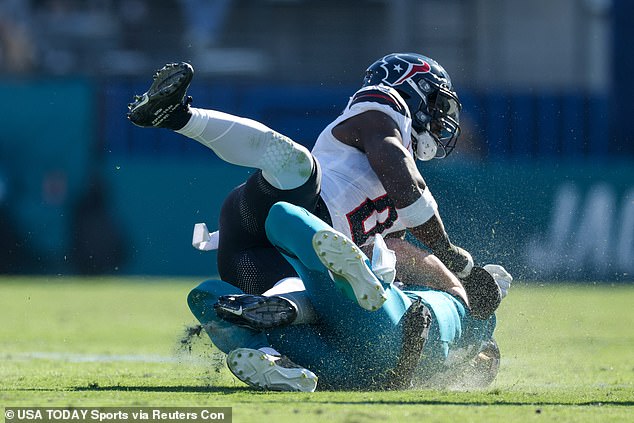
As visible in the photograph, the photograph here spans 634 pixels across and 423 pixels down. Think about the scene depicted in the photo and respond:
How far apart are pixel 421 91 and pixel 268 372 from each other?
6.42ft

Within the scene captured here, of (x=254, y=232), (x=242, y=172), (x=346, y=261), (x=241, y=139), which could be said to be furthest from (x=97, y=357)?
(x=242, y=172)

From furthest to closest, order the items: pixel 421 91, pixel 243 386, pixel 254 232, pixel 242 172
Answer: pixel 242 172 → pixel 421 91 → pixel 254 232 → pixel 243 386

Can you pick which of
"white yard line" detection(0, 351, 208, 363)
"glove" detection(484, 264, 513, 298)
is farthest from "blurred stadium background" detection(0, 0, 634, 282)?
"glove" detection(484, 264, 513, 298)

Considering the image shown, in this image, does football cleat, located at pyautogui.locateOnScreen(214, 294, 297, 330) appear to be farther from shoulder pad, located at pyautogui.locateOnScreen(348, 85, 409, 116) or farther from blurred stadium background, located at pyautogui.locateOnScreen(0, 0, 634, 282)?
blurred stadium background, located at pyautogui.locateOnScreen(0, 0, 634, 282)

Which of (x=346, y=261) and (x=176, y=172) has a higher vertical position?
(x=346, y=261)

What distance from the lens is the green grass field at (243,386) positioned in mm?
4609

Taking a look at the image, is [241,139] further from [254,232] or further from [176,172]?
[176,172]

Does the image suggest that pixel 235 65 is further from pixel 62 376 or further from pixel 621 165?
pixel 62 376

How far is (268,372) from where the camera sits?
505 centimetres

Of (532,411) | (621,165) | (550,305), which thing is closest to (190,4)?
(621,165)

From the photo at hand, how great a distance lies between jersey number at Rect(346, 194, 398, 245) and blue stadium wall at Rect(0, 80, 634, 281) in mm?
Answer: 8857

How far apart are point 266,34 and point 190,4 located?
1321 millimetres

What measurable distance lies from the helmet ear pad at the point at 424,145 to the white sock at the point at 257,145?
102 cm


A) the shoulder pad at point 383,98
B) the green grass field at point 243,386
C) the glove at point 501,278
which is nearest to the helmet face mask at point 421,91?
the shoulder pad at point 383,98
